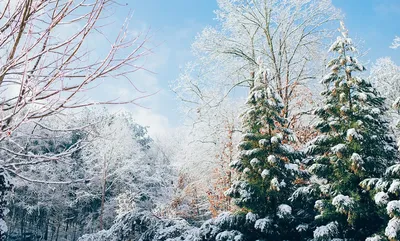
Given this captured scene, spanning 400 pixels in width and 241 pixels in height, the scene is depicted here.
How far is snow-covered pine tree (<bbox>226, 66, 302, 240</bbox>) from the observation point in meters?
7.61

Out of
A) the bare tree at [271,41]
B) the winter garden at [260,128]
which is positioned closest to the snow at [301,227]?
the winter garden at [260,128]

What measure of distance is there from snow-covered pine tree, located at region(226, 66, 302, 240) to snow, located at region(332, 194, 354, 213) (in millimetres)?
998

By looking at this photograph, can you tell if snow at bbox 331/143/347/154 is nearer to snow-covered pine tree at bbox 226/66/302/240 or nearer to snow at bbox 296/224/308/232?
snow-covered pine tree at bbox 226/66/302/240

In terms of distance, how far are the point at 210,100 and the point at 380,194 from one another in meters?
8.39

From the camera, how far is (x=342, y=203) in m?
6.79

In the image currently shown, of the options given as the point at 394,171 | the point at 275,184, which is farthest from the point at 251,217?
the point at 394,171

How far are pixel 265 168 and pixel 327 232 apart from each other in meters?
1.99

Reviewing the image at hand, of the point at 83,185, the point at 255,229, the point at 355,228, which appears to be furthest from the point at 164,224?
the point at 83,185

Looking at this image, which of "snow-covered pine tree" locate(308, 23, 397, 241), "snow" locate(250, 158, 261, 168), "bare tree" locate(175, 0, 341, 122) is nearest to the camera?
"snow-covered pine tree" locate(308, 23, 397, 241)

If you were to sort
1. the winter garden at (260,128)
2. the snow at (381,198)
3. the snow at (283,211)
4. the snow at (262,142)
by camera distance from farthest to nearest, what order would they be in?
1. the snow at (262,142)
2. the snow at (283,211)
3. the snow at (381,198)
4. the winter garden at (260,128)

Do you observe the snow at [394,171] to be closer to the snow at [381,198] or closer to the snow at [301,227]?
the snow at [381,198]

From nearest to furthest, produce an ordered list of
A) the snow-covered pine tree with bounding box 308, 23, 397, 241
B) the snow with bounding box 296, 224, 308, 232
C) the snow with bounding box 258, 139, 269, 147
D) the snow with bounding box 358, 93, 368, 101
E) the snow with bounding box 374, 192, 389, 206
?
the snow with bounding box 374, 192, 389, 206 → the snow-covered pine tree with bounding box 308, 23, 397, 241 → the snow with bounding box 296, 224, 308, 232 → the snow with bounding box 358, 93, 368, 101 → the snow with bounding box 258, 139, 269, 147

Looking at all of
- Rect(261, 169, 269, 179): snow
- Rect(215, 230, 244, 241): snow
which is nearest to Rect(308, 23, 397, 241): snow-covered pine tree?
Rect(261, 169, 269, 179): snow

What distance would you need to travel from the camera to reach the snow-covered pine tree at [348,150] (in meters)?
7.09
